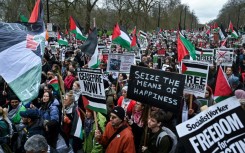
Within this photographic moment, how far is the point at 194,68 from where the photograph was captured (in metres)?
5.76

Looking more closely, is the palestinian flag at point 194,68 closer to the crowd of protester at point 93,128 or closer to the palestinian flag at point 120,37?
the crowd of protester at point 93,128

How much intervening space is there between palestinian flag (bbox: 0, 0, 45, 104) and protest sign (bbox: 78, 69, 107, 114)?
789 mm

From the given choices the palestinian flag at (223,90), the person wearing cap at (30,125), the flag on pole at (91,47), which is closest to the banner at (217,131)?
the palestinian flag at (223,90)

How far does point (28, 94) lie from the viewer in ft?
12.8

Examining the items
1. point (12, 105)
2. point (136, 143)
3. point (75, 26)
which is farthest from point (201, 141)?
point (75, 26)

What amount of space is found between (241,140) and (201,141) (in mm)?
390

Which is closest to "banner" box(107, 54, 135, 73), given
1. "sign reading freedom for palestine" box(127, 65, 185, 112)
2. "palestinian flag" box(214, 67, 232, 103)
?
"sign reading freedom for palestine" box(127, 65, 185, 112)

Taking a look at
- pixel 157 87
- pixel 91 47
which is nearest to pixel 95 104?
pixel 157 87

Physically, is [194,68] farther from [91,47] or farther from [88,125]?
[91,47]

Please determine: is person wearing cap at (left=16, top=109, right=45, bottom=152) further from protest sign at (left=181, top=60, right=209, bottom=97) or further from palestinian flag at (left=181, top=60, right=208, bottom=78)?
palestinian flag at (left=181, top=60, right=208, bottom=78)

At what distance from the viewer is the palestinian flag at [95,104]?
4.78 meters

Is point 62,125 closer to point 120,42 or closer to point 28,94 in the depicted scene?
point 28,94

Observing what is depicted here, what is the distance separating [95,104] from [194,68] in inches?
77.5

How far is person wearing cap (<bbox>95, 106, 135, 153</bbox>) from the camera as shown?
4.43 m
